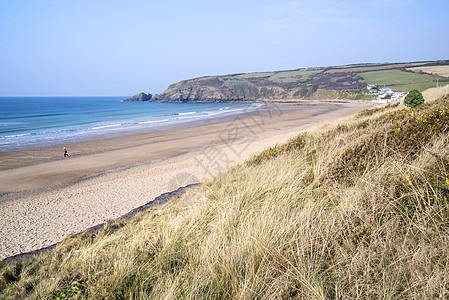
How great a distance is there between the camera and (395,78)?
86.6 m

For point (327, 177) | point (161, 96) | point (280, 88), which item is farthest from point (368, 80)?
point (327, 177)

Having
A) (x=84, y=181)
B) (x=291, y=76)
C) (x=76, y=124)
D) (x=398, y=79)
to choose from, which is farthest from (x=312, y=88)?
(x=84, y=181)

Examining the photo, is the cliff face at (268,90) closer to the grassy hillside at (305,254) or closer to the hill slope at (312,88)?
the hill slope at (312,88)

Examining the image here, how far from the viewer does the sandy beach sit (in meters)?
6.82

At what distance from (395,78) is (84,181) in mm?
104285

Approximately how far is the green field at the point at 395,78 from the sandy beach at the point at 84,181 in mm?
85543

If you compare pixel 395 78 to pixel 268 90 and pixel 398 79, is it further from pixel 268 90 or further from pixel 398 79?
pixel 268 90

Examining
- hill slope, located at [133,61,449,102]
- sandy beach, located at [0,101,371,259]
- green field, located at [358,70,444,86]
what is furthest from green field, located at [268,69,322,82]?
sandy beach, located at [0,101,371,259]

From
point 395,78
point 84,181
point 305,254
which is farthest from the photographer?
point 395,78

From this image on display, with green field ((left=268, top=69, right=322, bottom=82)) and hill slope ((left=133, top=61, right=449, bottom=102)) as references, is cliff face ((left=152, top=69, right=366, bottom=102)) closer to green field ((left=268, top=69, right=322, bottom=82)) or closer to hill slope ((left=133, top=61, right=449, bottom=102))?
hill slope ((left=133, top=61, right=449, bottom=102))

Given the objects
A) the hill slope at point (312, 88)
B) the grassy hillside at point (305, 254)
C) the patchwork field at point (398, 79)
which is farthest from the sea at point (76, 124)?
the patchwork field at point (398, 79)

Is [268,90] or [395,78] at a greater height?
[268,90]

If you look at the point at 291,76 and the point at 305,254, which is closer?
the point at 305,254

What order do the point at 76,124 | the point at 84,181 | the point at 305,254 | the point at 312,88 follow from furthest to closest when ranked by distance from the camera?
the point at 312,88 → the point at 76,124 → the point at 84,181 → the point at 305,254
